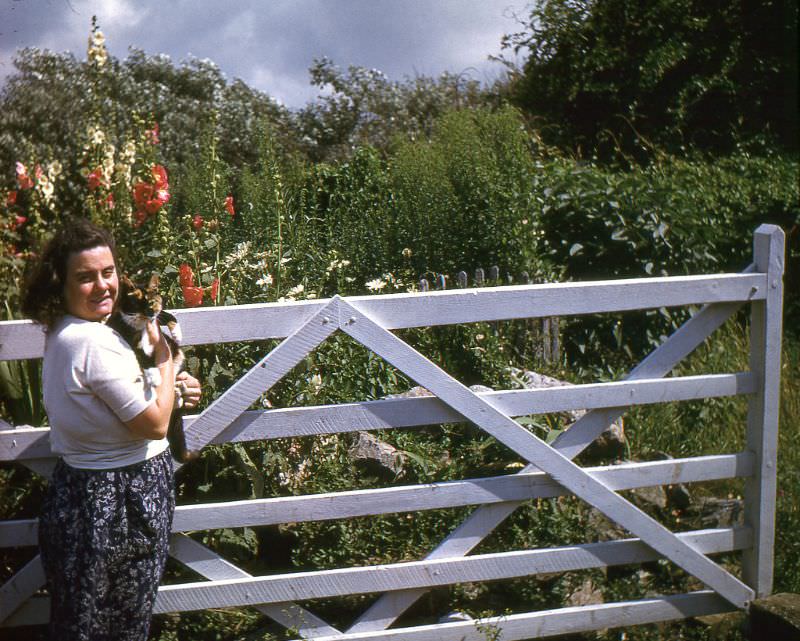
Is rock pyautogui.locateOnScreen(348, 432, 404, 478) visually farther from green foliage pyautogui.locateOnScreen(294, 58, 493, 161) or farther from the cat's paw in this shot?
green foliage pyautogui.locateOnScreen(294, 58, 493, 161)

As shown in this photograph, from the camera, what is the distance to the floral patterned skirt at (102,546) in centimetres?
242

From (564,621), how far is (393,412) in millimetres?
1076

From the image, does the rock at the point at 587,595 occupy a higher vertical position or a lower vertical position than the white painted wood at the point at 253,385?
lower

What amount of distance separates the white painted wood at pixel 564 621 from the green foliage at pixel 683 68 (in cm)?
653

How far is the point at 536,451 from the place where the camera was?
3000 millimetres

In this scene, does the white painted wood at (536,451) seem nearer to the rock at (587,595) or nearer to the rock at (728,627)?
the rock at (728,627)

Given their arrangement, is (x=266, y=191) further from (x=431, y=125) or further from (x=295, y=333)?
(x=431, y=125)

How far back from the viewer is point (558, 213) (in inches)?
241

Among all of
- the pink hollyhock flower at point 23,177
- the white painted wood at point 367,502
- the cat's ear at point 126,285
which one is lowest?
the white painted wood at point 367,502

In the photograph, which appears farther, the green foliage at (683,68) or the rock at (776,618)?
the green foliage at (683,68)

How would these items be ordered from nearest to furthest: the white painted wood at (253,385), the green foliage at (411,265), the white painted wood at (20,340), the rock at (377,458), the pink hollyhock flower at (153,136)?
the white painted wood at (20,340), the white painted wood at (253,385), the green foliage at (411,265), the rock at (377,458), the pink hollyhock flower at (153,136)

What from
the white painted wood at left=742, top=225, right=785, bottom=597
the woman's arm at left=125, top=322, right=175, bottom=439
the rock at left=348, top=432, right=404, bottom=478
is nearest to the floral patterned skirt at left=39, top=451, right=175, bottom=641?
the woman's arm at left=125, top=322, right=175, bottom=439

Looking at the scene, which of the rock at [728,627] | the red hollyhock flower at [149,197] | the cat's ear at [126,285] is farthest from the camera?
the red hollyhock flower at [149,197]

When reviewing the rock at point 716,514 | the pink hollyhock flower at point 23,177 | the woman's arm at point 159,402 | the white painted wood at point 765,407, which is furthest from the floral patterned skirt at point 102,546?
the pink hollyhock flower at point 23,177
